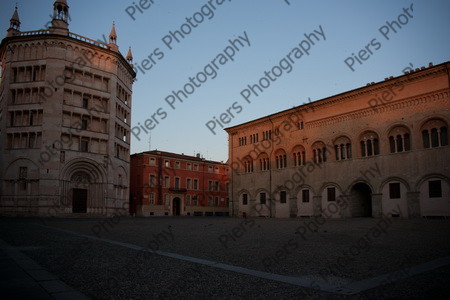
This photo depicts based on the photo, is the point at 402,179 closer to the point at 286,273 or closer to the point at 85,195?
the point at 286,273

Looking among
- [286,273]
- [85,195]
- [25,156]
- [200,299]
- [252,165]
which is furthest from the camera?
[252,165]

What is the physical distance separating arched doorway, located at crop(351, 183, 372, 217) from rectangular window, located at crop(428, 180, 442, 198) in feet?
22.9

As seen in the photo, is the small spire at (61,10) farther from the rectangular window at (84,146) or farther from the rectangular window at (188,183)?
the rectangular window at (188,183)

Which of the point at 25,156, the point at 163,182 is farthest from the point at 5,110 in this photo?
the point at 163,182

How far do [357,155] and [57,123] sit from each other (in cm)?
3491

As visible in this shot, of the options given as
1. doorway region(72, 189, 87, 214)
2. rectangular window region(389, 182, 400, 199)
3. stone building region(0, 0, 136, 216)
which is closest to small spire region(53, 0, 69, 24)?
stone building region(0, 0, 136, 216)

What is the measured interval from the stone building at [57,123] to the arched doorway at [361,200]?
30.2 m

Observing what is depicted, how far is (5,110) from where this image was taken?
4125cm

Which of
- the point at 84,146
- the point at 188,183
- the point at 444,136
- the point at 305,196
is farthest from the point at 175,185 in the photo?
the point at 444,136

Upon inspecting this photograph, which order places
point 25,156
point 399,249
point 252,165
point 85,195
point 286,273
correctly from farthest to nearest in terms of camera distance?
point 252,165 → point 85,195 → point 25,156 → point 399,249 → point 286,273

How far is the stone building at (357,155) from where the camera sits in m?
29.2

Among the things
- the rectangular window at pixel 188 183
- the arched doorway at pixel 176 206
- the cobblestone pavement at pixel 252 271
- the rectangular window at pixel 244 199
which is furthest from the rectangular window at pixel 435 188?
the arched doorway at pixel 176 206

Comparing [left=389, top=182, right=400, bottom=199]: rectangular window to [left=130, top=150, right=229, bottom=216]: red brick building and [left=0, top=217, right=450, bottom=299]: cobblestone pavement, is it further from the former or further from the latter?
[left=130, top=150, right=229, bottom=216]: red brick building

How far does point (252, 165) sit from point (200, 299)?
4287cm
